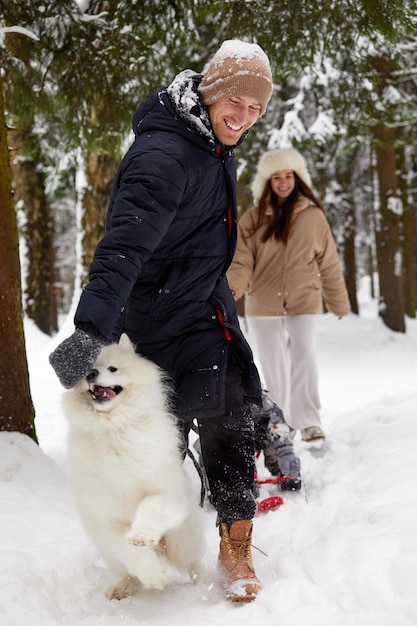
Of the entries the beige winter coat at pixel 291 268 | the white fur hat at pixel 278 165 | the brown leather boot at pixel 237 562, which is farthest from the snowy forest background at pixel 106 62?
the brown leather boot at pixel 237 562

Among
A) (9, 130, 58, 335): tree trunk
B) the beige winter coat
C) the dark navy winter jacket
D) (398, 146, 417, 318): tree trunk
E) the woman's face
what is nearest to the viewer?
the dark navy winter jacket

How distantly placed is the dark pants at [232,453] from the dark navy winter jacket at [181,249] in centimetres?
12

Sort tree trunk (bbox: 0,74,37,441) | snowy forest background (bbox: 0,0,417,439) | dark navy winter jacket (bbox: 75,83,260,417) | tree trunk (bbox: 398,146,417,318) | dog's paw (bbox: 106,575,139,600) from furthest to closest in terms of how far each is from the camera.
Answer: tree trunk (bbox: 398,146,417,318)
snowy forest background (bbox: 0,0,417,439)
tree trunk (bbox: 0,74,37,441)
dog's paw (bbox: 106,575,139,600)
dark navy winter jacket (bbox: 75,83,260,417)

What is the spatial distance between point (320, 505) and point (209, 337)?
1677 mm

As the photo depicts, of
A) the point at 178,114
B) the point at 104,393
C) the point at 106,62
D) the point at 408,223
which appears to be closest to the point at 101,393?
the point at 104,393

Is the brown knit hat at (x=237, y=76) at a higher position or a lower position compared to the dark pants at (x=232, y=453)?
higher

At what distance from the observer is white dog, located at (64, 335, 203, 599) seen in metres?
2.70

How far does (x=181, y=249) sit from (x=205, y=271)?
0.17m

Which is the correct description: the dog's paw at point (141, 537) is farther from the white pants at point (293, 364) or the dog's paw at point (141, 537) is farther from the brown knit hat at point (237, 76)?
the white pants at point (293, 364)

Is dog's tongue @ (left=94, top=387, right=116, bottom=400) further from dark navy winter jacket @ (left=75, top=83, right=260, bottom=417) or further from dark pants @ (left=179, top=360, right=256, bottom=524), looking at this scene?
dark pants @ (left=179, top=360, right=256, bottom=524)

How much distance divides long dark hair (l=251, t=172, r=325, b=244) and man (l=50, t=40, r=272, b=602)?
2674mm

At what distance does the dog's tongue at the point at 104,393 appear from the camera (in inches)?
107

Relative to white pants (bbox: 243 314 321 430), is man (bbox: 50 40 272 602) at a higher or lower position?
higher

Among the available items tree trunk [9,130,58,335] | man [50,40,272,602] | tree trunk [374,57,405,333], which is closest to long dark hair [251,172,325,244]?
man [50,40,272,602]
